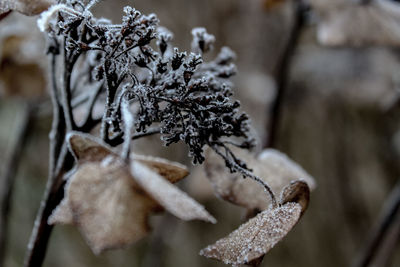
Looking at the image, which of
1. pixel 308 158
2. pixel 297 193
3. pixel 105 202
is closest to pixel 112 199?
pixel 105 202

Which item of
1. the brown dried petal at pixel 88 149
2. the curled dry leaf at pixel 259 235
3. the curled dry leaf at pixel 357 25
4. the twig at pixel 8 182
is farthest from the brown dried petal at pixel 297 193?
the twig at pixel 8 182

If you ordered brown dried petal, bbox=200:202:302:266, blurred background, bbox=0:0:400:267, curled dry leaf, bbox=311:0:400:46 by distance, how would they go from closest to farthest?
brown dried petal, bbox=200:202:302:266 < curled dry leaf, bbox=311:0:400:46 < blurred background, bbox=0:0:400:267

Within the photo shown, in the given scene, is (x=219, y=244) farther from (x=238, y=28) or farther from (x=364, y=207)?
(x=238, y=28)

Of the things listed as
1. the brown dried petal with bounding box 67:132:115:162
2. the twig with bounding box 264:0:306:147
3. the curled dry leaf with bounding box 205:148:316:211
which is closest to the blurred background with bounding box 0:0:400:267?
the twig with bounding box 264:0:306:147

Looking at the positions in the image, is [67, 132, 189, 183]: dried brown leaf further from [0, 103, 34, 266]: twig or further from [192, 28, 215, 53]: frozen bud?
[0, 103, 34, 266]: twig

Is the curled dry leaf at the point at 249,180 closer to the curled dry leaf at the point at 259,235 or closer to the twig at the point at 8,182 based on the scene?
the curled dry leaf at the point at 259,235

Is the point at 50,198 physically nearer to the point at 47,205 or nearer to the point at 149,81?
the point at 47,205
